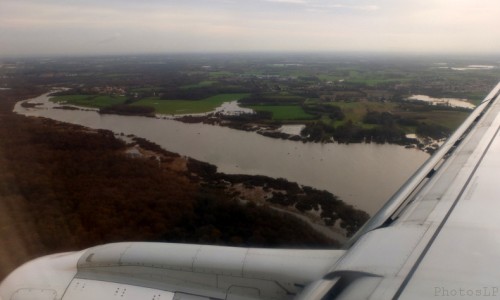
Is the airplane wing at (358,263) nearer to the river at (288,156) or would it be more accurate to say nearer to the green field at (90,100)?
the river at (288,156)

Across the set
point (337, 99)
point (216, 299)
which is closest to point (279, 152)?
point (337, 99)

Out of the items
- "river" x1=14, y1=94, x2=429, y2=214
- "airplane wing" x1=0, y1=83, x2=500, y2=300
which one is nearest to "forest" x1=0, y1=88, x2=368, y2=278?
"river" x1=14, y1=94, x2=429, y2=214

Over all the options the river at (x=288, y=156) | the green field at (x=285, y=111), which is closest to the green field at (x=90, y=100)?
the river at (x=288, y=156)

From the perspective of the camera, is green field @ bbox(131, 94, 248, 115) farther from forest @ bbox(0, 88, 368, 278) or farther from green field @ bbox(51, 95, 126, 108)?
forest @ bbox(0, 88, 368, 278)

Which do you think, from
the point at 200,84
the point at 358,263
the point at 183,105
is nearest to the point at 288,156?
the point at 183,105

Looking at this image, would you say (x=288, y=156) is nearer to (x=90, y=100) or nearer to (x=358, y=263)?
(x=358, y=263)
